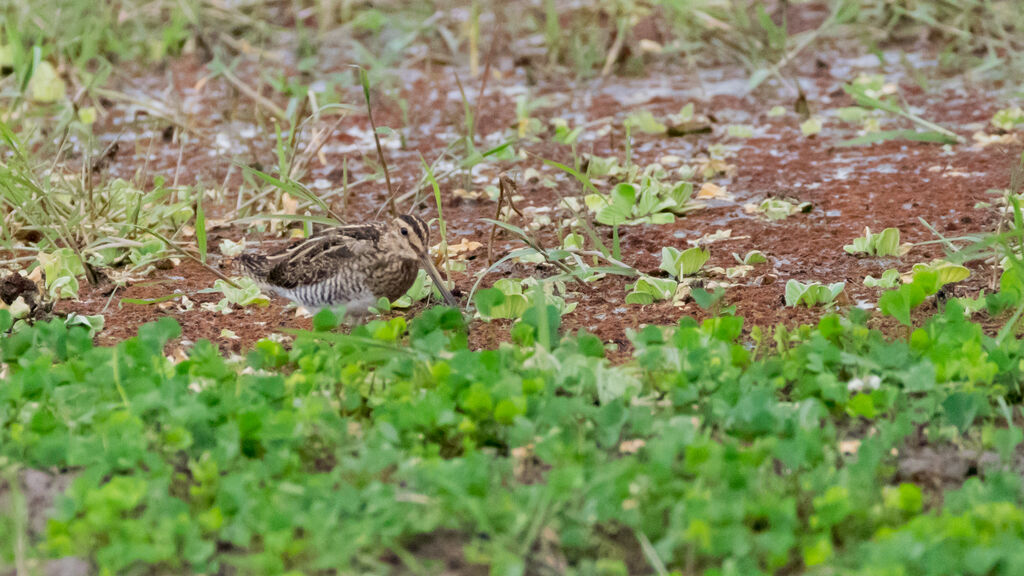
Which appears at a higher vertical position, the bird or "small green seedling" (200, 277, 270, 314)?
the bird

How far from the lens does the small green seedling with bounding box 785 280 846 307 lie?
15.3 ft

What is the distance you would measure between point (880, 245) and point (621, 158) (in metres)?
2.07

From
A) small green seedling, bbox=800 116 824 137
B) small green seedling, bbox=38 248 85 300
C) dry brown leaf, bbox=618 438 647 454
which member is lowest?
small green seedling, bbox=800 116 824 137

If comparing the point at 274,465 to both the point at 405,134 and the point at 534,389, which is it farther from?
the point at 405,134

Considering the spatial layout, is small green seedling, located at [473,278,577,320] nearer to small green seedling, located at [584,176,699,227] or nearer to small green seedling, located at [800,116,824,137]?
small green seedling, located at [584,176,699,227]

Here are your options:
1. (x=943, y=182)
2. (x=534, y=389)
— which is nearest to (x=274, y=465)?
(x=534, y=389)

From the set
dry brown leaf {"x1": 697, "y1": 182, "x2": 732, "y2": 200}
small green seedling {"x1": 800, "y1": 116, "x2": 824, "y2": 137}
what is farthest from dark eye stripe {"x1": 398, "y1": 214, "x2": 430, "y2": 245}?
small green seedling {"x1": 800, "y1": 116, "x2": 824, "y2": 137}

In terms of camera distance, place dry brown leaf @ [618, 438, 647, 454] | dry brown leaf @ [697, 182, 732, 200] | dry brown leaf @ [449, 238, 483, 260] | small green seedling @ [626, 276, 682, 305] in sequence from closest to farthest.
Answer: dry brown leaf @ [618, 438, 647, 454] → small green seedling @ [626, 276, 682, 305] → dry brown leaf @ [449, 238, 483, 260] → dry brown leaf @ [697, 182, 732, 200]

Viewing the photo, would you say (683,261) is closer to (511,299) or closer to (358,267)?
(511,299)

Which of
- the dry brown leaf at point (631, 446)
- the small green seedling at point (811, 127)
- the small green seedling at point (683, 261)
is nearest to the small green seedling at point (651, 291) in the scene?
the small green seedling at point (683, 261)

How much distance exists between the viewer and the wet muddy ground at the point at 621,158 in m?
5.05

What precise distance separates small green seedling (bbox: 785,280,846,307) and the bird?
130 centimetres

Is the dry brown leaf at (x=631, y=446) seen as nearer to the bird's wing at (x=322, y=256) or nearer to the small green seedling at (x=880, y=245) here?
the bird's wing at (x=322, y=256)

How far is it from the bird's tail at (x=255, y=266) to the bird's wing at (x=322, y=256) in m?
0.04
